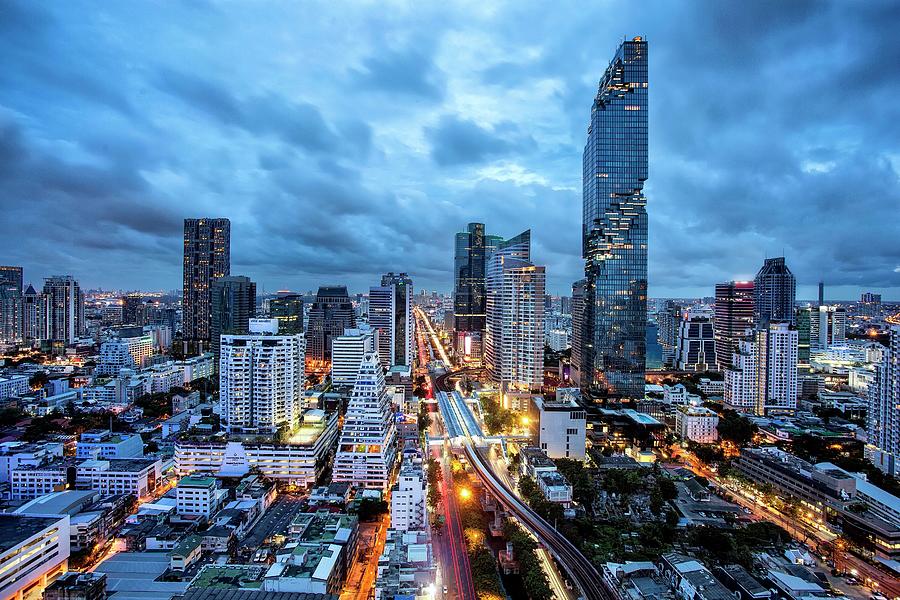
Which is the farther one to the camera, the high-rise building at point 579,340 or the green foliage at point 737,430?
the high-rise building at point 579,340

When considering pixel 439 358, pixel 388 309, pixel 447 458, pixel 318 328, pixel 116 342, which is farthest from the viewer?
pixel 439 358

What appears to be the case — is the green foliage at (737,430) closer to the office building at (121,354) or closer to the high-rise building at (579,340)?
the high-rise building at (579,340)

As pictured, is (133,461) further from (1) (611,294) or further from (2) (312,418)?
(1) (611,294)

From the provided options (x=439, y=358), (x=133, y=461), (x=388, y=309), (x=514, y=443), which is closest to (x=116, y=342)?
(x=388, y=309)

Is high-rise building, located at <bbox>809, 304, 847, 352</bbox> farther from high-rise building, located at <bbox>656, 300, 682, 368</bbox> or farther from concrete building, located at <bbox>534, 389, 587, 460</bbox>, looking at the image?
concrete building, located at <bbox>534, 389, 587, 460</bbox>

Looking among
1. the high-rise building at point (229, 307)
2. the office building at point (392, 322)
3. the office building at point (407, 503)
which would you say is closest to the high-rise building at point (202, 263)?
the high-rise building at point (229, 307)

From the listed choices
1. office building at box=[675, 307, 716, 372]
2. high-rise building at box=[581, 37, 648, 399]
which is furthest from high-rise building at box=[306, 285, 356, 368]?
office building at box=[675, 307, 716, 372]
